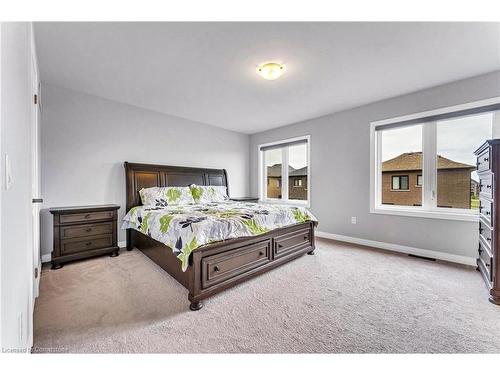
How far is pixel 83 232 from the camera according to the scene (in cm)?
288

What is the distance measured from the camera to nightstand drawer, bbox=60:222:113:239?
108 inches

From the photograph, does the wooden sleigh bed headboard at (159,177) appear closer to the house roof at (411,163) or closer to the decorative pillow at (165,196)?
the decorative pillow at (165,196)

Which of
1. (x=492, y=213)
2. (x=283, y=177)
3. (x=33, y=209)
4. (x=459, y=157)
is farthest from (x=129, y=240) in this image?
(x=459, y=157)

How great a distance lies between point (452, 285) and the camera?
88.0 inches

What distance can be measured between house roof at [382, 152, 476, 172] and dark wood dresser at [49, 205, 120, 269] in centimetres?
433

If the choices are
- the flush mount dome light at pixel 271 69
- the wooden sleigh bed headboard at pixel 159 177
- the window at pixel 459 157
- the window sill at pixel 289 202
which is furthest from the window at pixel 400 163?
the wooden sleigh bed headboard at pixel 159 177

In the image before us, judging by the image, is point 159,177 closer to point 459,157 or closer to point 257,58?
point 257,58

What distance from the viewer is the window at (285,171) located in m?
4.76

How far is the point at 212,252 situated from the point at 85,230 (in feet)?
6.70

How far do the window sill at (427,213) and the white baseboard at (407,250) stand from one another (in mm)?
490

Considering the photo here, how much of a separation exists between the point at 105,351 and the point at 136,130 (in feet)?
10.8

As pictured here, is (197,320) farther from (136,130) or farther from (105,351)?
(136,130)

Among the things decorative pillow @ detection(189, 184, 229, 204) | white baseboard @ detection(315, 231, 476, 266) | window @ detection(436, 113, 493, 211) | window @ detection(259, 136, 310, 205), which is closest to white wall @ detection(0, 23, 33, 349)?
decorative pillow @ detection(189, 184, 229, 204)

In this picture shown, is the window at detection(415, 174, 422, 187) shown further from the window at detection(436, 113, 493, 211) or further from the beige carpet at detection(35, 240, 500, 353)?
the beige carpet at detection(35, 240, 500, 353)
